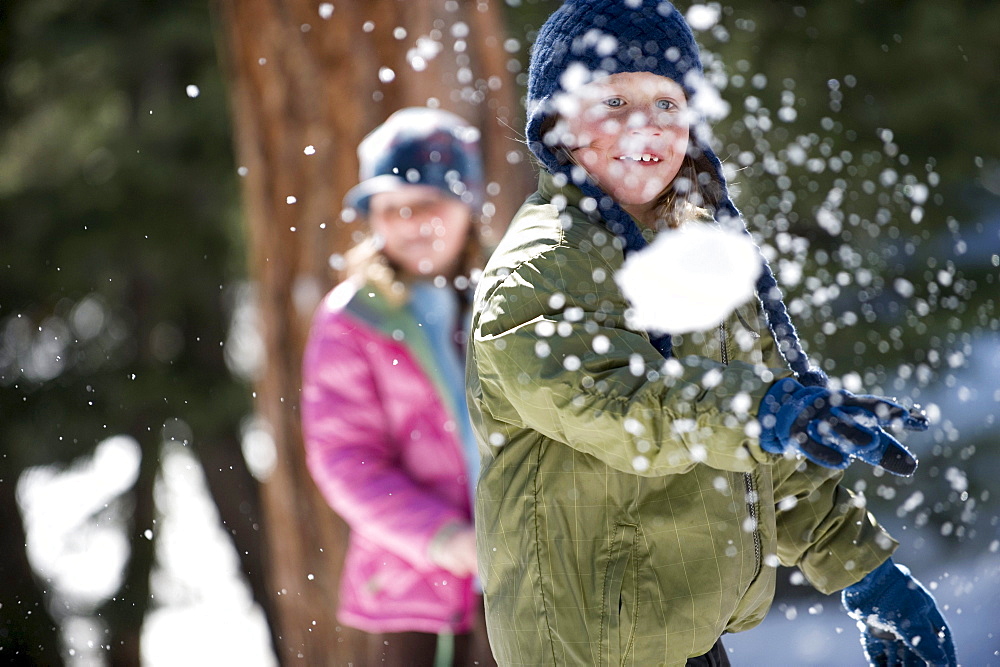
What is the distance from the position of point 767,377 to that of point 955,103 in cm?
529

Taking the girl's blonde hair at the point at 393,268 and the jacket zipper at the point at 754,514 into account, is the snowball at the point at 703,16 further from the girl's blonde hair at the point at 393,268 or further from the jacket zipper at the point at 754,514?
the jacket zipper at the point at 754,514

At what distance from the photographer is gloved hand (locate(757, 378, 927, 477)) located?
1449 mm

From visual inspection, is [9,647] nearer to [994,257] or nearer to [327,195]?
[327,195]

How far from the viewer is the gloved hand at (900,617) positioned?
2.13 m

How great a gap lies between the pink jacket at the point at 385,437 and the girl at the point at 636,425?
57.9 inches

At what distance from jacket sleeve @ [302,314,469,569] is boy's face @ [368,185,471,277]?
350mm

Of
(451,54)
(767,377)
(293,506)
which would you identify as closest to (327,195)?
(451,54)

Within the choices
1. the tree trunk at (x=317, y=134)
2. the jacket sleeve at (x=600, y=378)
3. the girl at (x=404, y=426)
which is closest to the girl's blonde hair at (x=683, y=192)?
the jacket sleeve at (x=600, y=378)

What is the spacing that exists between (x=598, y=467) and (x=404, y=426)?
1.75 metres

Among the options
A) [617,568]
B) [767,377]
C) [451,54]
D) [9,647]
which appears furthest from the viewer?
[9,647]

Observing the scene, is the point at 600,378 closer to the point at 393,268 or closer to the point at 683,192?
the point at 683,192

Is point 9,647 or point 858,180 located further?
point 9,647

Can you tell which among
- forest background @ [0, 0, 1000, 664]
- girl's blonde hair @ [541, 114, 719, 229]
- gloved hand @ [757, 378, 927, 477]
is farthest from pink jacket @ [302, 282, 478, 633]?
gloved hand @ [757, 378, 927, 477]

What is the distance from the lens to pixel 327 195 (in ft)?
16.3
